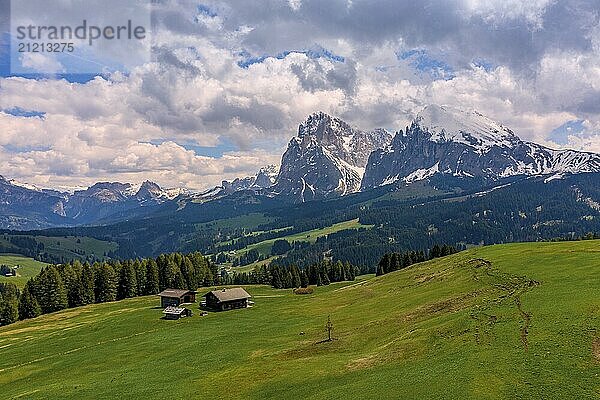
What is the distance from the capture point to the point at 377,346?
61750mm

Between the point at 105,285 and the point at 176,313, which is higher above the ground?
the point at 105,285

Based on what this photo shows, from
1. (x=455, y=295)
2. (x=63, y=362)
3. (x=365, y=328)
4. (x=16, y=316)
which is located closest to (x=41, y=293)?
(x=16, y=316)

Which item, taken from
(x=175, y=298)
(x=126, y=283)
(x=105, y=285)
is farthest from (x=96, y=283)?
(x=175, y=298)

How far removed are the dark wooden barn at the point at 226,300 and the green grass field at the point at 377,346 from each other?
10161mm

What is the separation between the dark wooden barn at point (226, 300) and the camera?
123950mm

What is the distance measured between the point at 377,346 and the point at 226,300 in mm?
68525

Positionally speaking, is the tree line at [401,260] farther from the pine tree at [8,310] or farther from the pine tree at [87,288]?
the pine tree at [8,310]

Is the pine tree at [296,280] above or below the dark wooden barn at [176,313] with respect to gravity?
above

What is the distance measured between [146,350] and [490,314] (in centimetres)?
5544

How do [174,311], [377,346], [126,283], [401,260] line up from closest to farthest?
[377,346]
[174,311]
[126,283]
[401,260]

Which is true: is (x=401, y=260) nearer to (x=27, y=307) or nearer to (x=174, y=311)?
(x=174, y=311)

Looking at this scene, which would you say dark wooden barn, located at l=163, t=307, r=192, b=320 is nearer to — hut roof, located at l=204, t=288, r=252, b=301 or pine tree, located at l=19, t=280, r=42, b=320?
hut roof, located at l=204, t=288, r=252, b=301

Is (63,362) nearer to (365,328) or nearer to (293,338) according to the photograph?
(293,338)

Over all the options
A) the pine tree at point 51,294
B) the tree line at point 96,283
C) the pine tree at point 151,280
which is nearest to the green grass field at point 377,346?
the tree line at point 96,283
